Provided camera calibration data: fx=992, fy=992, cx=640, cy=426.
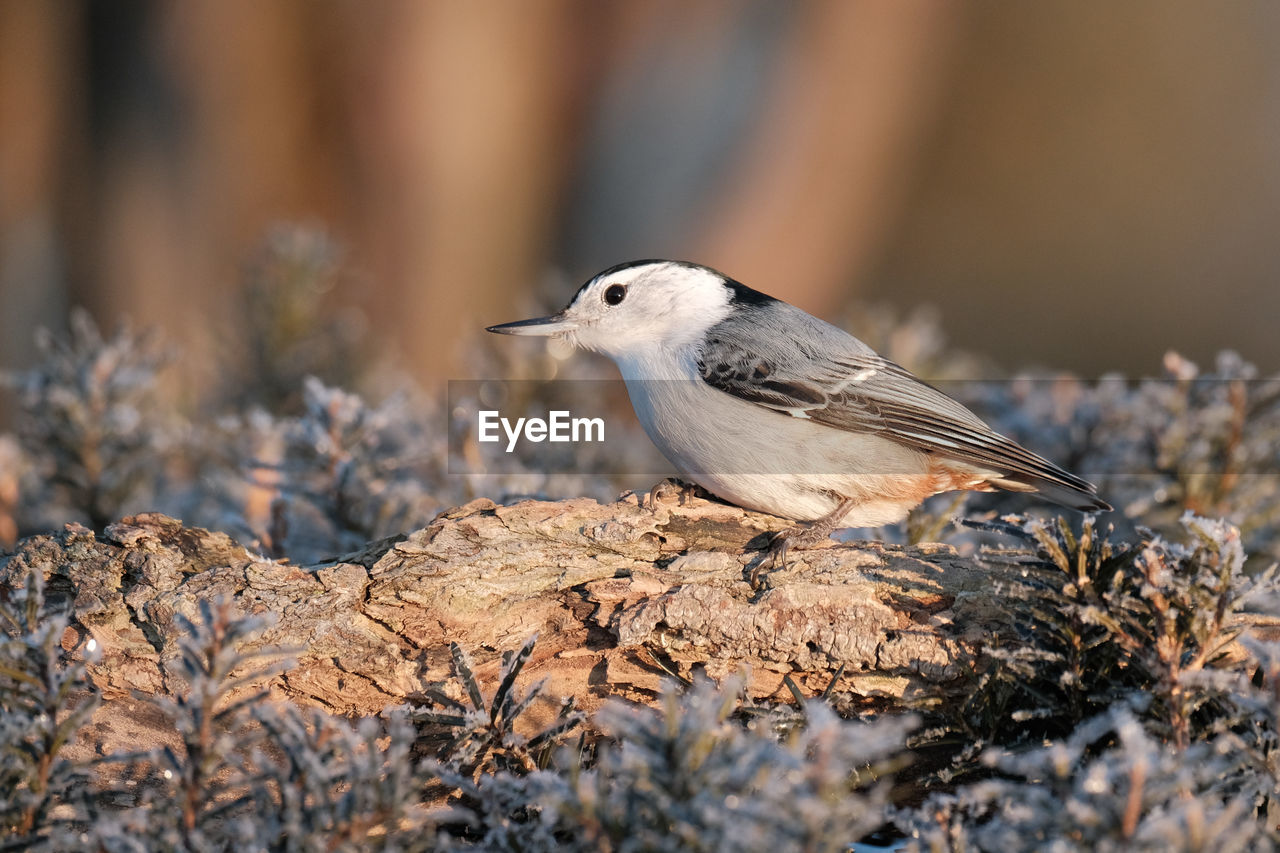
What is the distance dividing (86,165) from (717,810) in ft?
26.5

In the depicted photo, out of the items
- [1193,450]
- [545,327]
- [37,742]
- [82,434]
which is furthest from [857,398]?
[82,434]

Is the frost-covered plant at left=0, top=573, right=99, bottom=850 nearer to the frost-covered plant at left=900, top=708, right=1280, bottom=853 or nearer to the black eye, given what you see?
the frost-covered plant at left=900, top=708, right=1280, bottom=853

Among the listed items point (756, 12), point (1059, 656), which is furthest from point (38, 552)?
point (756, 12)

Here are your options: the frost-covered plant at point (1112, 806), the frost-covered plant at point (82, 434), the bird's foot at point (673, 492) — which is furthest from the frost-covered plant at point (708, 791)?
the frost-covered plant at point (82, 434)

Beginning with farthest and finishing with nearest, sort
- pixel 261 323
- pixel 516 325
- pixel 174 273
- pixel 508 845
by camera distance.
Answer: pixel 174 273 → pixel 261 323 → pixel 516 325 → pixel 508 845

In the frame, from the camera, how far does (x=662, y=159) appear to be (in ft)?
31.0

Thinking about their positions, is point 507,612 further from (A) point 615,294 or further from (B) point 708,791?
(A) point 615,294

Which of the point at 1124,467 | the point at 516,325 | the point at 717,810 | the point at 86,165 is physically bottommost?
the point at 717,810

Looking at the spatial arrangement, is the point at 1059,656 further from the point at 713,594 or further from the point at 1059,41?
the point at 1059,41

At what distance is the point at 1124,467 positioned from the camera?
3.01 meters

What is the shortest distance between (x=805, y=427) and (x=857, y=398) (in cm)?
17

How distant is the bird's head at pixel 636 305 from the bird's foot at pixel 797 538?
651 mm

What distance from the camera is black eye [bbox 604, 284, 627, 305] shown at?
8.87ft

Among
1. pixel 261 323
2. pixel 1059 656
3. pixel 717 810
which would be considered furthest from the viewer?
pixel 261 323
